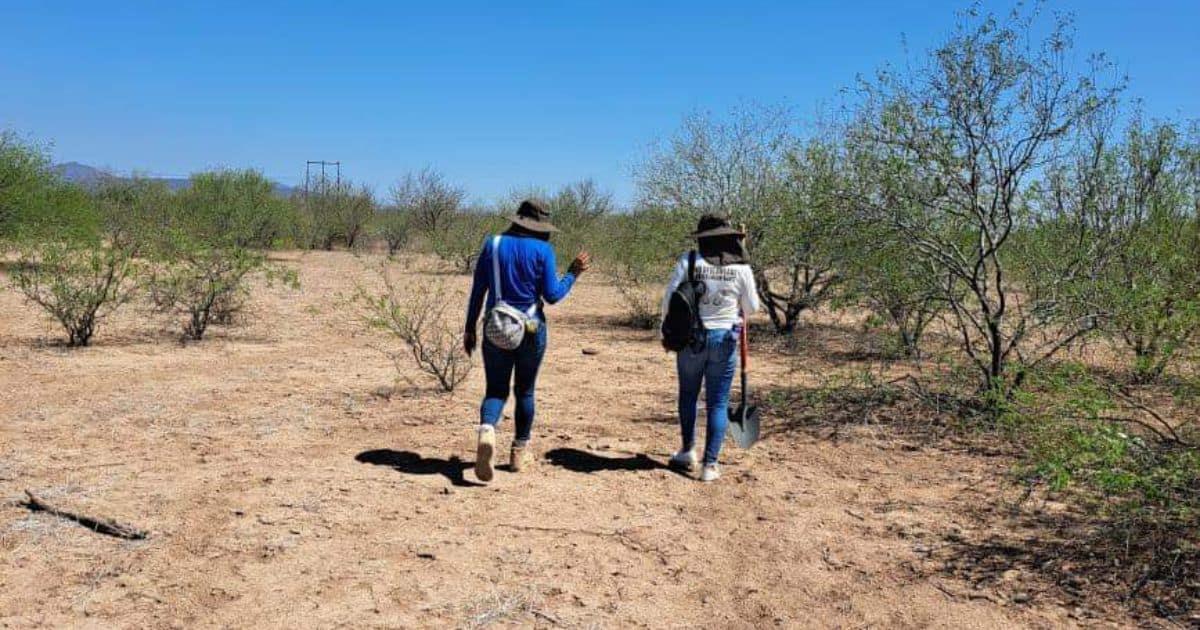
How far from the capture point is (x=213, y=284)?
33.2ft

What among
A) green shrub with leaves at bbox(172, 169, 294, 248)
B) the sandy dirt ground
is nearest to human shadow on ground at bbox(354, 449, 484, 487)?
the sandy dirt ground

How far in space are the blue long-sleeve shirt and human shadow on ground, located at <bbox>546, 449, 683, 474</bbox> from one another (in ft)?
3.88

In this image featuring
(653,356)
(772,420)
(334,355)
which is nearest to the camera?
(772,420)

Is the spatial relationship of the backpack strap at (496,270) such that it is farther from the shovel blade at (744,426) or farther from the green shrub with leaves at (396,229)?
the green shrub with leaves at (396,229)

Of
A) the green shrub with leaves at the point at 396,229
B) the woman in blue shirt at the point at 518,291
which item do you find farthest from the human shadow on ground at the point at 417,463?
the green shrub with leaves at the point at 396,229

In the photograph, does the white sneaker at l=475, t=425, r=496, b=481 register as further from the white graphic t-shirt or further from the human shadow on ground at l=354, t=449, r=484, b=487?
the white graphic t-shirt

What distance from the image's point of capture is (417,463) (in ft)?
17.8

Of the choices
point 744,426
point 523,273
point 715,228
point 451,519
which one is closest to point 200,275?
point 523,273

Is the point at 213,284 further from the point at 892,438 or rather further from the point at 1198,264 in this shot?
the point at 1198,264

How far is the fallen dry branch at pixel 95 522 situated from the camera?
4.08m

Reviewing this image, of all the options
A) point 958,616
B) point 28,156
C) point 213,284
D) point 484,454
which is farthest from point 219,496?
point 28,156

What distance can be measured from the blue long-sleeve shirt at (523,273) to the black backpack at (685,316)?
605 millimetres

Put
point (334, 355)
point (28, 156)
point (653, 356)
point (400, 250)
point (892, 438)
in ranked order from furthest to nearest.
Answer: point (400, 250), point (28, 156), point (653, 356), point (334, 355), point (892, 438)

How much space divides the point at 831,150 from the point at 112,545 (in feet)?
29.5
